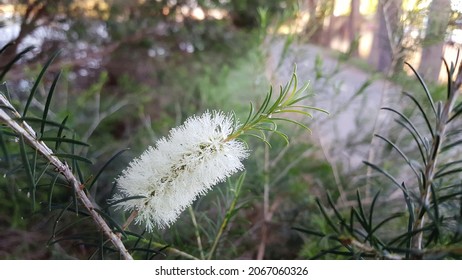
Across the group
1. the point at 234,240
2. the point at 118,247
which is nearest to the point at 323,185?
the point at 234,240

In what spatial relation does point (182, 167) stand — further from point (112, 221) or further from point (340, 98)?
point (340, 98)

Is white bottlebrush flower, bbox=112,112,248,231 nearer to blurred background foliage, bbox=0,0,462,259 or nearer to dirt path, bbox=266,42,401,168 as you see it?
blurred background foliage, bbox=0,0,462,259

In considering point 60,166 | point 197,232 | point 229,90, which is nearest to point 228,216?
point 197,232

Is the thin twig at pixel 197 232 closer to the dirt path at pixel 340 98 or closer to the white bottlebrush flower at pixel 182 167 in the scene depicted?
the white bottlebrush flower at pixel 182 167

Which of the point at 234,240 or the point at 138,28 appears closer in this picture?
the point at 234,240

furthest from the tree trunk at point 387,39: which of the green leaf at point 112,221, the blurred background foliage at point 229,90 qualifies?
the green leaf at point 112,221

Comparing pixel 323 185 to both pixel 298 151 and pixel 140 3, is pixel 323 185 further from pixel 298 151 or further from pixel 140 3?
pixel 140 3
